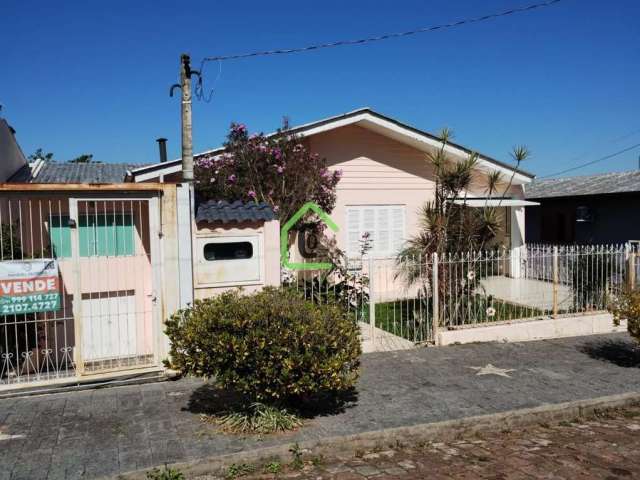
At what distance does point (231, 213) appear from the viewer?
720cm

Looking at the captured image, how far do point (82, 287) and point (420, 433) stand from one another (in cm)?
450

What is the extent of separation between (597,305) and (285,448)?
24.4ft

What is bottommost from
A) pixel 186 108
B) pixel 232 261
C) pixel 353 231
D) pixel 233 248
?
pixel 232 261

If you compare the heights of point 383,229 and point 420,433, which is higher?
point 383,229

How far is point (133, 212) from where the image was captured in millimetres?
7094

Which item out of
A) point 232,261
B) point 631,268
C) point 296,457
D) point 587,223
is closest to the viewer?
point 296,457

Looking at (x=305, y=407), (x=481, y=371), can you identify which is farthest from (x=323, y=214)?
(x=305, y=407)

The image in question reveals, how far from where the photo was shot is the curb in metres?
4.47

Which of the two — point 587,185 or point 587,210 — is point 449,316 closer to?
point 587,210

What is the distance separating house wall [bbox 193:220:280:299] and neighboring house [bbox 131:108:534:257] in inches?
211

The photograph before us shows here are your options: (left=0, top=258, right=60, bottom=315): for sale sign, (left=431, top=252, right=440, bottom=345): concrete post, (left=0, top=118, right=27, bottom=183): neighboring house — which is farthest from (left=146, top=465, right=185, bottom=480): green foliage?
(left=0, top=118, right=27, bottom=183): neighboring house

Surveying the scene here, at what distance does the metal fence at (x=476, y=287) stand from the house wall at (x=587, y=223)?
5211 millimetres

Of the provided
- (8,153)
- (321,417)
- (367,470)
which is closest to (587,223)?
(321,417)

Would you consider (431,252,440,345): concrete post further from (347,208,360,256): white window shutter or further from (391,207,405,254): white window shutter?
(391,207,405,254): white window shutter
